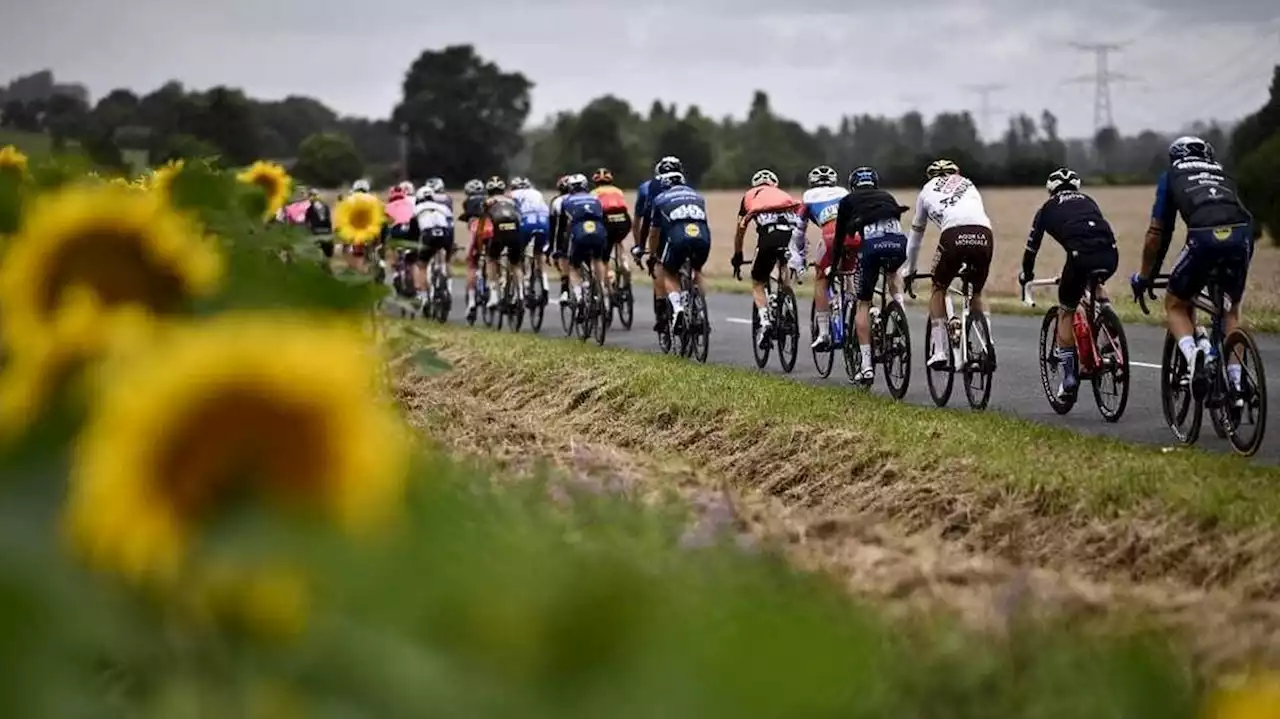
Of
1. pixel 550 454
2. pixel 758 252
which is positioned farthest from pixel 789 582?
pixel 758 252

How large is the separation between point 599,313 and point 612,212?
142cm

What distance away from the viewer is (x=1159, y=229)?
36.8ft

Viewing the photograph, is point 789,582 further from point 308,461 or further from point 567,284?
point 567,284

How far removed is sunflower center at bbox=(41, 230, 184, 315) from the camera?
5.49 feet

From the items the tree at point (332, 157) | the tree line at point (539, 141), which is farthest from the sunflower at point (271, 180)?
the tree at point (332, 157)

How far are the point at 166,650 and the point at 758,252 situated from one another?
15312mm

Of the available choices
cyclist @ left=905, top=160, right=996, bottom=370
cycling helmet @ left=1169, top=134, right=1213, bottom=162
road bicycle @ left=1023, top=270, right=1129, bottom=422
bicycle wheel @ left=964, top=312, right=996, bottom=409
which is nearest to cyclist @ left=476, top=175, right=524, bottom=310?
cyclist @ left=905, top=160, right=996, bottom=370

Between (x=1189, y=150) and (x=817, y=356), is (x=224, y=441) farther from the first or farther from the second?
(x=817, y=356)

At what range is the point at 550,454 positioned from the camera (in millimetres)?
6512

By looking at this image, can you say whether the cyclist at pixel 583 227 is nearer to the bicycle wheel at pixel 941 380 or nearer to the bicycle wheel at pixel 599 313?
the bicycle wheel at pixel 599 313

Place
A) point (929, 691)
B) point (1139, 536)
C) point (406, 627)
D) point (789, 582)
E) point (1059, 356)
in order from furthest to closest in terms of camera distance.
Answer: point (1059, 356) < point (1139, 536) < point (929, 691) < point (789, 582) < point (406, 627)

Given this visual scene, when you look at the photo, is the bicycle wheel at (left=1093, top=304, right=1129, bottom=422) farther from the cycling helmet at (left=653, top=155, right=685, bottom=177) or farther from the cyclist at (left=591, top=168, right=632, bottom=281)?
the cyclist at (left=591, top=168, right=632, bottom=281)

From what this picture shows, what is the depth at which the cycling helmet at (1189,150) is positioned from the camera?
1104 centimetres

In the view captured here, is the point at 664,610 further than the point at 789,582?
No
